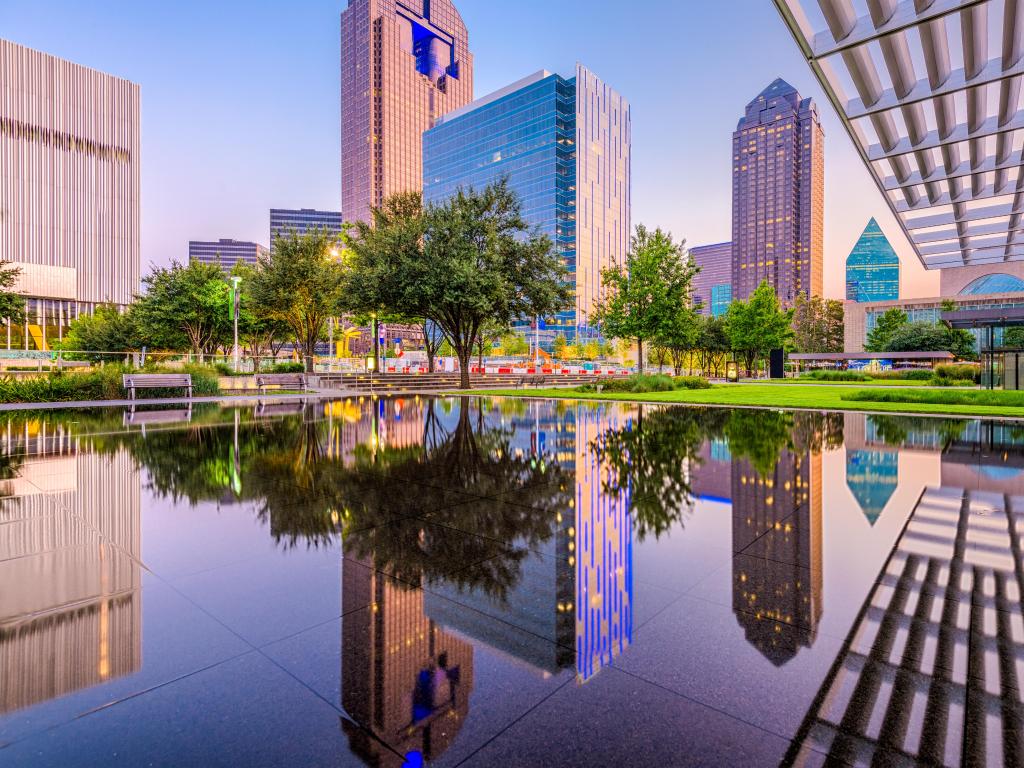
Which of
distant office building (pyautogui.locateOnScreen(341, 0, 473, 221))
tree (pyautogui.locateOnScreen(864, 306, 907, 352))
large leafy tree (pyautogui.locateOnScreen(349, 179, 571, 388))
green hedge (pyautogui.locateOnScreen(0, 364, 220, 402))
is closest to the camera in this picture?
green hedge (pyautogui.locateOnScreen(0, 364, 220, 402))

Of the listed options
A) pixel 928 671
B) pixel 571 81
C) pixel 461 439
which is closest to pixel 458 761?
pixel 928 671

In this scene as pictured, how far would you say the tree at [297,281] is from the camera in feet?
109

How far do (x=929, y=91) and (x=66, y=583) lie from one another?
14654 millimetres

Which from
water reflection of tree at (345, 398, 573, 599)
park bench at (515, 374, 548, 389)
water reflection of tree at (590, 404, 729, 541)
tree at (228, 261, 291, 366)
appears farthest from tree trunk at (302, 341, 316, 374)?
water reflection of tree at (345, 398, 573, 599)

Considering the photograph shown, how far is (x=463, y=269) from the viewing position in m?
25.1

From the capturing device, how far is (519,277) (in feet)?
93.4

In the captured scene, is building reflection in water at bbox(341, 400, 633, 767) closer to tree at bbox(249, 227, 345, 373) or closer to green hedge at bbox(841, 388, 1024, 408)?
green hedge at bbox(841, 388, 1024, 408)

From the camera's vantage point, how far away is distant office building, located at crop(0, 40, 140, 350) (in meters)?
96.6

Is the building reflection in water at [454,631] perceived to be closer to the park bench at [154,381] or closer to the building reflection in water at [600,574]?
the building reflection in water at [600,574]

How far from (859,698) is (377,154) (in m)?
202

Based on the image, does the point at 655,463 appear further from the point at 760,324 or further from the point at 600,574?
the point at 760,324

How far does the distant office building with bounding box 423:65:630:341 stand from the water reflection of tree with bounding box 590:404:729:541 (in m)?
119

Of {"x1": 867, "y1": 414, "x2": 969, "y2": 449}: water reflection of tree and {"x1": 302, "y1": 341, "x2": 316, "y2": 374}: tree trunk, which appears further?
{"x1": 302, "y1": 341, "x2": 316, "y2": 374}: tree trunk

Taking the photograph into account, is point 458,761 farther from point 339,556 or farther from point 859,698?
point 339,556
